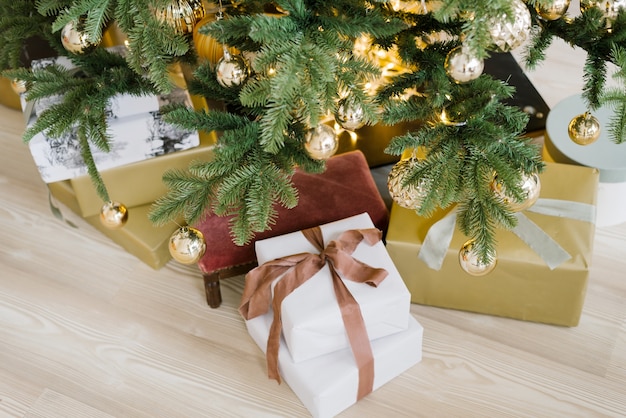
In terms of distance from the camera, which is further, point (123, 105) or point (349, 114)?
point (123, 105)

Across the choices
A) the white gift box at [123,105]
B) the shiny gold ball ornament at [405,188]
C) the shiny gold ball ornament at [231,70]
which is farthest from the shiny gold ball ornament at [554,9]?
the white gift box at [123,105]

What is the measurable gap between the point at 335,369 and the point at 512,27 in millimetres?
540

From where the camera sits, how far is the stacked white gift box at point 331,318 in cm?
94

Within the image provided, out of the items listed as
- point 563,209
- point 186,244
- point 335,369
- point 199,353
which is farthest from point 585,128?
point 199,353

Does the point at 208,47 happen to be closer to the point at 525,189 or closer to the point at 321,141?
the point at 321,141

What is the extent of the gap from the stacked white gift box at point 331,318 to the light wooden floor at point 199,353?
0.22 ft

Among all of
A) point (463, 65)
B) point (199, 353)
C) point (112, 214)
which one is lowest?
point (199, 353)

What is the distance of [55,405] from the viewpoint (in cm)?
104

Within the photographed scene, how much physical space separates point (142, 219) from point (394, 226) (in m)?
0.48

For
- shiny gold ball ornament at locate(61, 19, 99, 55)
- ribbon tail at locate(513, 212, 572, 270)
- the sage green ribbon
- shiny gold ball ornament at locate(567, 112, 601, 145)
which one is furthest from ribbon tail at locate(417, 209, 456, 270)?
shiny gold ball ornament at locate(61, 19, 99, 55)

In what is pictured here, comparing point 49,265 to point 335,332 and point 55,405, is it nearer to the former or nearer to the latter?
point 55,405

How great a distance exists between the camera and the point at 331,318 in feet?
3.04

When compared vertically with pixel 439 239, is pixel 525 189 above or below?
above

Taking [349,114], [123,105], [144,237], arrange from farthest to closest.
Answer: [144,237]
[123,105]
[349,114]
